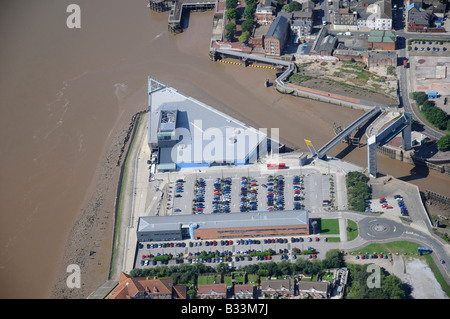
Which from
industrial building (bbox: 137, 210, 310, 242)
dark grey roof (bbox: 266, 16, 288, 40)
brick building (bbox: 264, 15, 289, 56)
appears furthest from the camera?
dark grey roof (bbox: 266, 16, 288, 40)

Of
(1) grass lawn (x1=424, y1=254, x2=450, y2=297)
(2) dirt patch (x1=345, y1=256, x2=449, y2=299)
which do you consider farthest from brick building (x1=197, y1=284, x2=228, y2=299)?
(1) grass lawn (x1=424, y1=254, x2=450, y2=297)

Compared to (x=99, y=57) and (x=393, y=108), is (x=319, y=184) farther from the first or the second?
(x=99, y=57)

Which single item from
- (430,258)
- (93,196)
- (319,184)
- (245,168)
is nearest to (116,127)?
(93,196)

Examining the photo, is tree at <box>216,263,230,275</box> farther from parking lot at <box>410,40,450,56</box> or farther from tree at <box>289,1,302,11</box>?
tree at <box>289,1,302,11</box>

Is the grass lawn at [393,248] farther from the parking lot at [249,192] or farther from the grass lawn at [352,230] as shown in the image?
the parking lot at [249,192]

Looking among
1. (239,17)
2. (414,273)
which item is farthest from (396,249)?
(239,17)

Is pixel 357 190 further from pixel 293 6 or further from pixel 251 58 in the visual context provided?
pixel 293 6

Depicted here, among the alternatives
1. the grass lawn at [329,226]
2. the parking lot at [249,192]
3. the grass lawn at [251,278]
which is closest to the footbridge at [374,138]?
the parking lot at [249,192]
